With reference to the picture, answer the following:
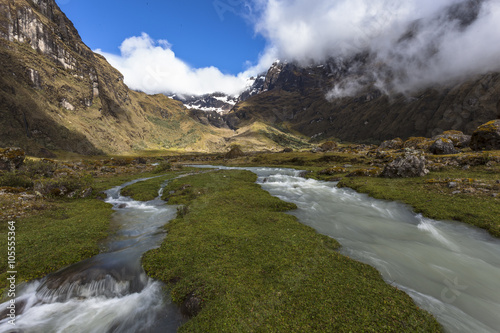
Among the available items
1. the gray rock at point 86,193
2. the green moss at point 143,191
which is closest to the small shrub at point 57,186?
the gray rock at point 86,193

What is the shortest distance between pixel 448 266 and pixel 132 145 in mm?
217111

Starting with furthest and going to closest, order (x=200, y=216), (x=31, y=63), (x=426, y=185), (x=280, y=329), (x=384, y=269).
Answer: (x=31, y=63)
(x=426, y=185)
(x=200, y=216)
(x=384, y=269)
(x=280, y=329)

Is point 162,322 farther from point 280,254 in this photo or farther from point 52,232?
point 52,232

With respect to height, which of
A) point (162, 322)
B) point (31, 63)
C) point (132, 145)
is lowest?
point (162, 322)

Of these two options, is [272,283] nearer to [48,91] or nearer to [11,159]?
[11,159]

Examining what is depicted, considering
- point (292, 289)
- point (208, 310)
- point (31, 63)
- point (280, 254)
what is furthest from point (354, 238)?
point (31, 63)

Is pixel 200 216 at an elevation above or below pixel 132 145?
below

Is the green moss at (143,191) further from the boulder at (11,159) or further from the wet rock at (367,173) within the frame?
the wet rock at (367,173)

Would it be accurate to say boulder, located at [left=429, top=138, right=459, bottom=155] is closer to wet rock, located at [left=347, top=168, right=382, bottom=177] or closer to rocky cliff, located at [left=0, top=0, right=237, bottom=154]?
wet rock, located at [left=347, top=168, right=382, bottom=177]

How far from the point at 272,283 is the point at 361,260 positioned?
6991 millimetres

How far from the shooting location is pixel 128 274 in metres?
12.9

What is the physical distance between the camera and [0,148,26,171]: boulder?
38688 millimetres

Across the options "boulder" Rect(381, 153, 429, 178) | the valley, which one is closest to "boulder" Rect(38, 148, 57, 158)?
the valley

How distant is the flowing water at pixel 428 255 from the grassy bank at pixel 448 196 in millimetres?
1216
